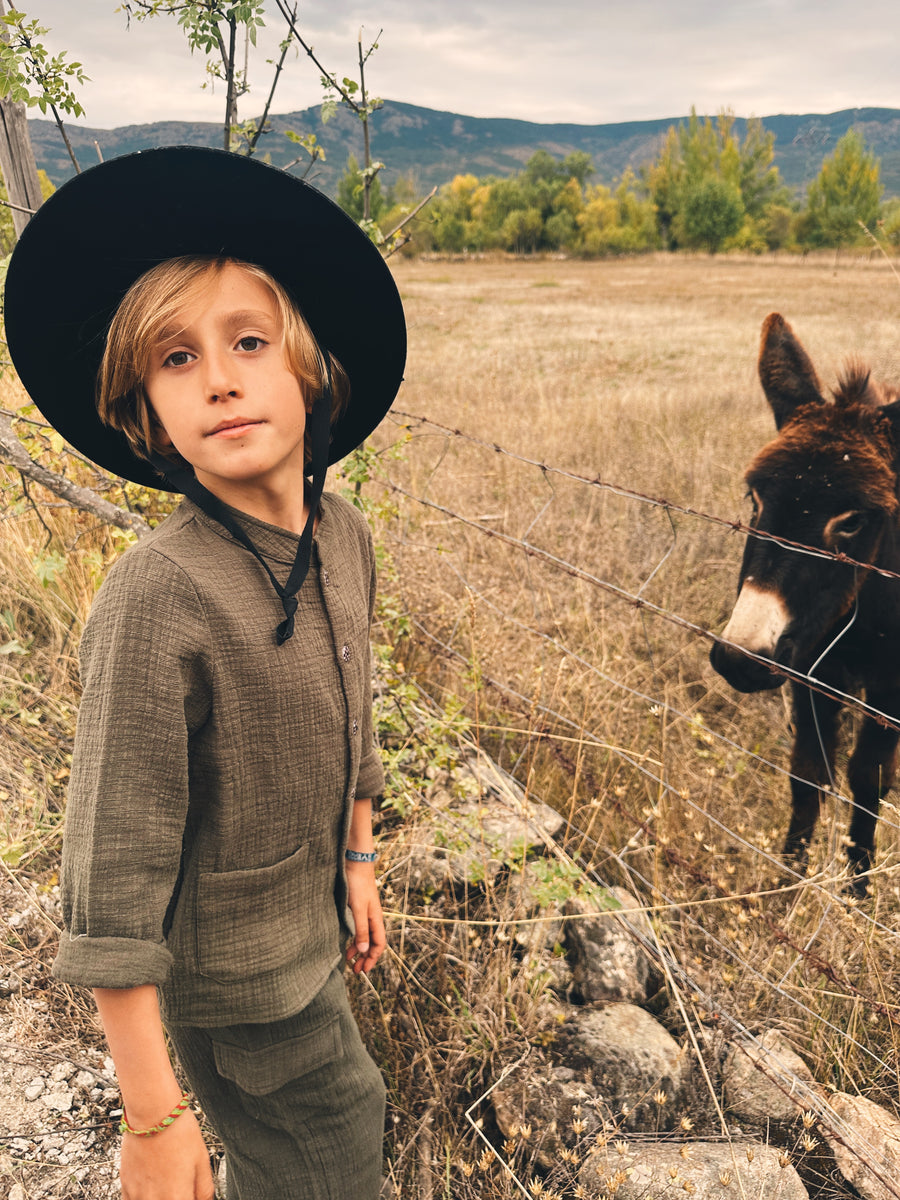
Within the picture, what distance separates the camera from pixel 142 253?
3.46 ft

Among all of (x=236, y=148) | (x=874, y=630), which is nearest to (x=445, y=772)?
(x=874, y=630)

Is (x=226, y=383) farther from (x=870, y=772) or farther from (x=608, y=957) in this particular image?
(x=870, y=772)

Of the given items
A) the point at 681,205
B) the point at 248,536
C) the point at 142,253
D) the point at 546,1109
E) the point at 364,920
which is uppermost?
the point at 681,205

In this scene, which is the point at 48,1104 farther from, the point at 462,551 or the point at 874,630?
the point at 462,551

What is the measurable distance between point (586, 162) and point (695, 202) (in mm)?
26012

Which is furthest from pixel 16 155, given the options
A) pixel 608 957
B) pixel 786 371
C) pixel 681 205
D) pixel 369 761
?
pixel 681 205

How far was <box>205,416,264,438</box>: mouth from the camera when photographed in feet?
3.22

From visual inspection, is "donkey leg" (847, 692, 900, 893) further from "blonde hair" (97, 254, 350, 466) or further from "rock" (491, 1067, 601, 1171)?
"blonde hair" (97, 254, 350, 466)

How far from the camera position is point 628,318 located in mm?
18359

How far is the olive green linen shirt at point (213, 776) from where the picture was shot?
849 millimetres

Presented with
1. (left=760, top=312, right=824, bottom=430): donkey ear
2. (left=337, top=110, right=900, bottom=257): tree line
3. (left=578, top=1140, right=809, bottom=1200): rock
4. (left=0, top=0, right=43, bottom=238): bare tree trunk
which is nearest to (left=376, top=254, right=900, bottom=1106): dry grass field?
(left=578, top=1140, right=809, bottom=1200): rock

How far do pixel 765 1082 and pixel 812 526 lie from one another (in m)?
1.60

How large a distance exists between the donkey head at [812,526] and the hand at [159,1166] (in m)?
1.85

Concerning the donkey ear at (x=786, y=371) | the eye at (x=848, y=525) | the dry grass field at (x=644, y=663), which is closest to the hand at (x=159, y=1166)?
the dry grass field at (x=644, y=663)
